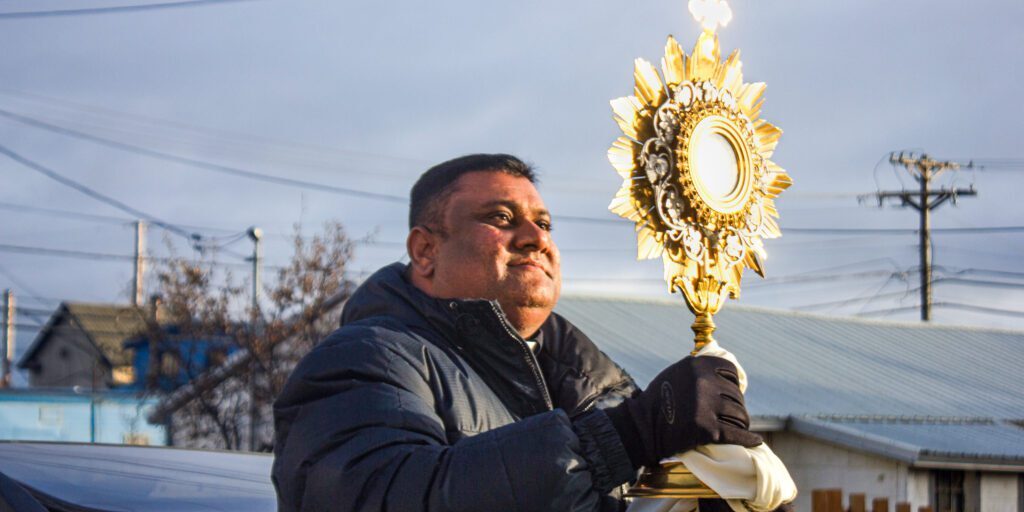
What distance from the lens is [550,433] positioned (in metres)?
2.44

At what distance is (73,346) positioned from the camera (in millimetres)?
59375

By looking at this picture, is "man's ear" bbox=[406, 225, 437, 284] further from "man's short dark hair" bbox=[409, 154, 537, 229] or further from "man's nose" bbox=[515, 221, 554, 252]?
"man's nose" bbox=[515, 221, 554, 252]

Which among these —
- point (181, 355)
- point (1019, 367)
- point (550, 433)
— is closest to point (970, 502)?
point (1019, 367)

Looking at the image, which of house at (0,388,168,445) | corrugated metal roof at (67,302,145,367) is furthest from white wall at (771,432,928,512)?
corrugated metal roof at (67,302,145,367)

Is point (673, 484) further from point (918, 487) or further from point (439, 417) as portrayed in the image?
point (918, 487)

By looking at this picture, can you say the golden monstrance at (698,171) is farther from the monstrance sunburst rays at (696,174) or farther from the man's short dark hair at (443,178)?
the man's short dark hair at (443,178)

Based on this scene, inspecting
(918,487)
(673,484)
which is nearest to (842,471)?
(918,487)

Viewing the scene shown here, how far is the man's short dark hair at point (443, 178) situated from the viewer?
3.13 metres

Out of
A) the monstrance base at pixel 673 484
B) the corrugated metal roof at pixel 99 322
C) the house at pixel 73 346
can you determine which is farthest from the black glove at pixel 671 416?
the corrugated metal roof at pixel 99 322

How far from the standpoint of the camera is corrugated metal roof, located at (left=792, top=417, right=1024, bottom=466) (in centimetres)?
1571

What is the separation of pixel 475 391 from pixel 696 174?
0.83 metres

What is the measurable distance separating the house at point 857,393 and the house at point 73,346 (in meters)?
31.0

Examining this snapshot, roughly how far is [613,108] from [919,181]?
35868 mm

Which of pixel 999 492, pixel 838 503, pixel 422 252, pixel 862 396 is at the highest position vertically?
pixel 422 252
